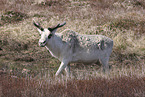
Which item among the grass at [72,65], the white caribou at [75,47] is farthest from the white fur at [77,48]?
the grass at [72,65]

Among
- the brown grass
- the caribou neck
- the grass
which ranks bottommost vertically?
the grass

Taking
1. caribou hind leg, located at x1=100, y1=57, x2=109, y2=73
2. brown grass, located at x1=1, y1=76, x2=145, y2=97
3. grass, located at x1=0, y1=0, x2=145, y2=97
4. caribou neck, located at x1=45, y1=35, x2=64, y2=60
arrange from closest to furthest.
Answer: brown grass, located at x1=1, y1=76, x2=145, y2=97 → grass, located at x1=0, y1=0, x2=145, y2=97 → caribou neck, located at x1=45, y1=35, x2=64, y2=60 → caribou hind leg, located at x1=100, y1=57, x2=109, y2=73

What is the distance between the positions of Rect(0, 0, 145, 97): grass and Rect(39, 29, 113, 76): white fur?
414 mm

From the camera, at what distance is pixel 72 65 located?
29.7 ft

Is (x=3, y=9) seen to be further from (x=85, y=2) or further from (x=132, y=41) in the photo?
(x=132, y=41)

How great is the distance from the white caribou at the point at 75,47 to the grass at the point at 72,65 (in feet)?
1.37

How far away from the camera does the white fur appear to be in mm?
6555

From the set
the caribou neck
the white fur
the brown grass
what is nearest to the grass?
the brown grass

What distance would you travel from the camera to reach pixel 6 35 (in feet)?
38.8

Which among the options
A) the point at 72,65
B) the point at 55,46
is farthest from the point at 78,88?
the point at 72,65

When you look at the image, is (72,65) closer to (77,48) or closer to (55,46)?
(77,48)

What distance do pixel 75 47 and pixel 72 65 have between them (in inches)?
91.6

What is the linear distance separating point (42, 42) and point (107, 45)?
1.98 m

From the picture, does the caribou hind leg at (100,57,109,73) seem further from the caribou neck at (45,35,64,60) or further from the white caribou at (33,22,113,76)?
the caribou neck at (45,35,64,60)
